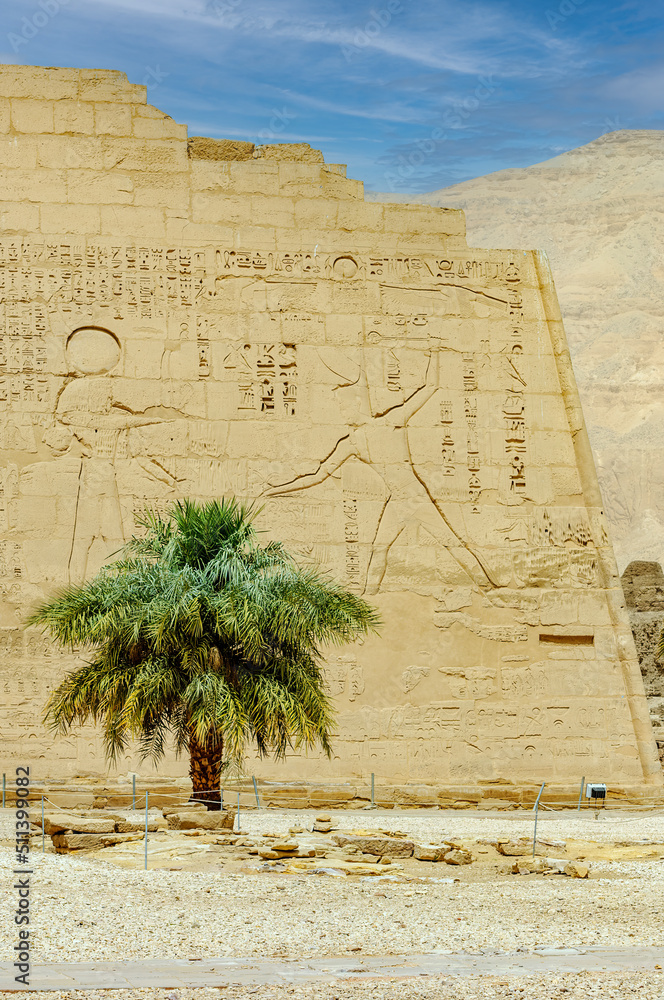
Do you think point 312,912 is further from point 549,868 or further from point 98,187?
point 98,187

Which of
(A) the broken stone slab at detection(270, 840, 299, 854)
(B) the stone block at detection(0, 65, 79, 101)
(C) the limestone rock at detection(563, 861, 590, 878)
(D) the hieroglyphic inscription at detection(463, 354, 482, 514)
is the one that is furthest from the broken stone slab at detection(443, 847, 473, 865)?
(B) the stone block at detection(0, 65, 79, 101)

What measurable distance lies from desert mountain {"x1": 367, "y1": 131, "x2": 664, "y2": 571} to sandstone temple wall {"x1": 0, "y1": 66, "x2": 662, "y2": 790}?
3147 cm

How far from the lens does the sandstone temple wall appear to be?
1312 cm

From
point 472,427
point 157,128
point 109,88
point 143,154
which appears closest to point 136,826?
point 472,427

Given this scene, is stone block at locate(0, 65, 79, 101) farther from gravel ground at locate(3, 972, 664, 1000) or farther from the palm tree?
gravel ground at locate(3, 972, 664, 1000)

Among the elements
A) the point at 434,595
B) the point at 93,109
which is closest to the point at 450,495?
the point at 434,595

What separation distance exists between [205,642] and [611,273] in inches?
2089

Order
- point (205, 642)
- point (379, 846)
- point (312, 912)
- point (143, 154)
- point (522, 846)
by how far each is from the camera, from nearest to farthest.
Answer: point (312, 912)
point (379, 846)
point (205, 642)
point (522, 846)
point (143, 154)

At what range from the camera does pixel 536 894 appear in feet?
24.8

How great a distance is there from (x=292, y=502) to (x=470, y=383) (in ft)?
7.50

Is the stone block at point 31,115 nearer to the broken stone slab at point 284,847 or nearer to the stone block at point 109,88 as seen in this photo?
the stone block at point 109,88

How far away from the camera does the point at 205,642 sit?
9.05 m

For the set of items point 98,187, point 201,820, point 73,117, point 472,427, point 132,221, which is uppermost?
point 73,117

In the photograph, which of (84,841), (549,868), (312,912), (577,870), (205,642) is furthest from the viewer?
(205,642)
